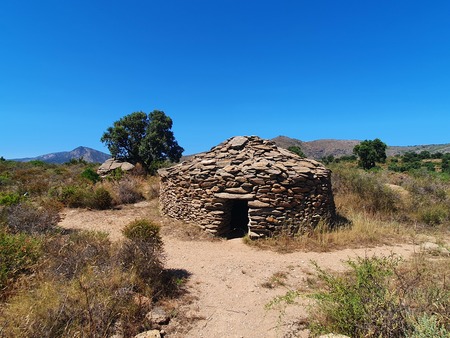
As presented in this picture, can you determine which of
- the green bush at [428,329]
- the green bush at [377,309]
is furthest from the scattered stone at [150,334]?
the green bush at [428,329]

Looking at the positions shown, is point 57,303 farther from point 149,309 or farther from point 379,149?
Answer: point 379,149

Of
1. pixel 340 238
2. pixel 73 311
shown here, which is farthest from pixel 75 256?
pixel 340 238

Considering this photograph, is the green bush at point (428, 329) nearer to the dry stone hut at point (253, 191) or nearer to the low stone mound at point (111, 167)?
the dry stone hut at point (253, 191)

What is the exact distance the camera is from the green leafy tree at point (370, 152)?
31.0m

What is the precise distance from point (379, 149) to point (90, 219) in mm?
34526

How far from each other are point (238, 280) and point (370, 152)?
31.3 m

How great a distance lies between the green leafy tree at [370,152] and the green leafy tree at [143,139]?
2167 cm

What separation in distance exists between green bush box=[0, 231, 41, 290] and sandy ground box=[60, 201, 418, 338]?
2.37 m

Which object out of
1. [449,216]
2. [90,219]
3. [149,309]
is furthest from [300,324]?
[449,216]

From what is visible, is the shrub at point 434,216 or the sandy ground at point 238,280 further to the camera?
the shrub at point 434,216

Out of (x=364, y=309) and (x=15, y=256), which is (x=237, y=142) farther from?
(x=364, y=309)

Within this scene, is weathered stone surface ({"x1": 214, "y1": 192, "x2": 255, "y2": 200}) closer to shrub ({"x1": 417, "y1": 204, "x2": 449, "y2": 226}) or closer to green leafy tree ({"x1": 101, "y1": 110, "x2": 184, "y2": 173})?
shrub ({"x1": 417, "y1": 204, "x2": 449, "y2": 226})

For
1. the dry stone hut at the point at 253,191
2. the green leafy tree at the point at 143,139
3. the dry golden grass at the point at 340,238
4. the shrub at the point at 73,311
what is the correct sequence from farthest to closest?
the green leafy tree at the point at 143,139
the dry stone hut at the point at 253,191
the dry golden grass at the point at 340,238
the shrub at the point at 73,311

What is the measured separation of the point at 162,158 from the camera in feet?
83.1
